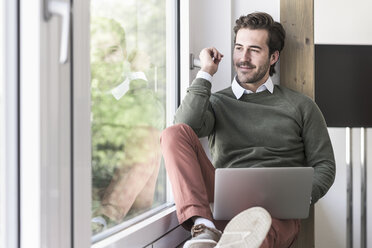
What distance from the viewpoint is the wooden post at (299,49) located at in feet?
8.54

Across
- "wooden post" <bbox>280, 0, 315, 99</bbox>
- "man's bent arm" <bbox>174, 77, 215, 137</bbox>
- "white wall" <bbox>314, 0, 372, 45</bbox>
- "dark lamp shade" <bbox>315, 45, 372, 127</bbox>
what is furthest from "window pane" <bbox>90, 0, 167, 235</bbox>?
"white wall" <bbox>314, 0, 372, 45</bbox>

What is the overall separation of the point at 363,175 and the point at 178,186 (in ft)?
4.57

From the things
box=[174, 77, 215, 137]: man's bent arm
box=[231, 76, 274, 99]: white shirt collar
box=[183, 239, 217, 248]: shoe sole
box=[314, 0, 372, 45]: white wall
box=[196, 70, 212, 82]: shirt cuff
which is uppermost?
box=[314, 0, 372, 45]: white wall

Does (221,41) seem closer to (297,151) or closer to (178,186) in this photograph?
(297,151)

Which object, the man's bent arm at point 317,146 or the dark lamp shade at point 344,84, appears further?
the dark lamp shade at point 344,84

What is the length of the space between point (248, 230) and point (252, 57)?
1228mm

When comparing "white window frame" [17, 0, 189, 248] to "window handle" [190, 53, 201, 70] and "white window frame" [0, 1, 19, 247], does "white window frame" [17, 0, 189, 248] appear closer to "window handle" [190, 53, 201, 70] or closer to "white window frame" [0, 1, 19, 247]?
"white window frame" [0, 1, 19, 247]

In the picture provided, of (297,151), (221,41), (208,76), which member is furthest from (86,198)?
(221,41)

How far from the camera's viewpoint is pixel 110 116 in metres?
1.82

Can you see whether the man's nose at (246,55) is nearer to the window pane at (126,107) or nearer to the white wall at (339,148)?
the window pane at (126,107)

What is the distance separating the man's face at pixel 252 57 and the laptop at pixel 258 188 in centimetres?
72

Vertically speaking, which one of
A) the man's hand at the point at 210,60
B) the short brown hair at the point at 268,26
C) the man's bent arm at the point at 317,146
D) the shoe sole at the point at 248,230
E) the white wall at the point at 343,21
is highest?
the white wall at the point at 343,21

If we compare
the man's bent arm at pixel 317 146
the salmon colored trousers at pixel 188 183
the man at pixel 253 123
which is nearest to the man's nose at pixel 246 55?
the man at pixel 253 123

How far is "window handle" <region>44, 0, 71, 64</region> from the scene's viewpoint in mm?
1312
